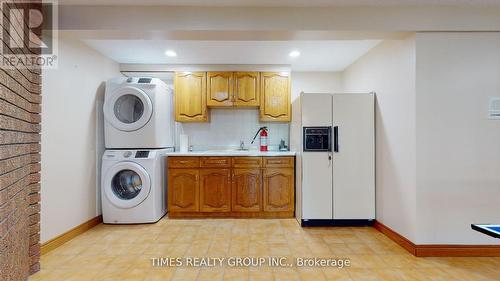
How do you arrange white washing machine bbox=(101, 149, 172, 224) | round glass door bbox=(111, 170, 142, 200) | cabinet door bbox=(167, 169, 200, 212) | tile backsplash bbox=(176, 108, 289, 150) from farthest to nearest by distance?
tile backsplash bbox=(176, 108, 289, 150)
cabinet door bbox=(167, 169, 200, 212)
round glass door bbox=(111, 170, 142, 200)
white washing machine bbox=(101, 149, 172, 224)

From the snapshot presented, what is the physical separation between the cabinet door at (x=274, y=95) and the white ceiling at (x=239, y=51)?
220 millimetres

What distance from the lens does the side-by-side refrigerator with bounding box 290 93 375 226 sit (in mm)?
3471

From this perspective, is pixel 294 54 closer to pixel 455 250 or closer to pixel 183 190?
pixel 183 190

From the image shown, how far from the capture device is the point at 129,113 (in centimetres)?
382

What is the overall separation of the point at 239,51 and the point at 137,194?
2.33m

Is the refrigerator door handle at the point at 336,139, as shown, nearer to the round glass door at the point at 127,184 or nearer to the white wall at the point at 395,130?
the white wall at the point at 395,130

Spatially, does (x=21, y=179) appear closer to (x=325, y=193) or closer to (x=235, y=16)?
(x=235, y=16)

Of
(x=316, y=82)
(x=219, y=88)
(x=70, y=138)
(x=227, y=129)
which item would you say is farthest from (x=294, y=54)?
(x=70, y=138)

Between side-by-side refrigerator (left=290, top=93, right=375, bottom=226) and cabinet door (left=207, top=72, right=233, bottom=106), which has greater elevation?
cabinet door (left=207, top=72, right=233, bottom=106)

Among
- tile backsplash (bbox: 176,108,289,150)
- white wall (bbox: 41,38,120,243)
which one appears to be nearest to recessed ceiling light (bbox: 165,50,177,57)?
white wall (bbox: 41,38,120,243)

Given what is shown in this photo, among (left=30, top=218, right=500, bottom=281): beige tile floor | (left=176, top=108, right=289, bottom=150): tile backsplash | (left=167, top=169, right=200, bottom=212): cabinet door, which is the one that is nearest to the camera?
(left=30, top=218, right=500, bottom=281): beige tile floor

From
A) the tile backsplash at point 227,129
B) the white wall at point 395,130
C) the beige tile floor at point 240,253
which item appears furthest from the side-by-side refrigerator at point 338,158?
the tile backsplash at point 227,129

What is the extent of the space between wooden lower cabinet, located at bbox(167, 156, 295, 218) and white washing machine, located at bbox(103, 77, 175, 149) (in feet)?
1.56

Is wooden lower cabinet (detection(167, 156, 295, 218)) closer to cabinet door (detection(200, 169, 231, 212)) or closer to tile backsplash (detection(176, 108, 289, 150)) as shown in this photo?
cabinet door (detection(200, 169, 231, 212))
